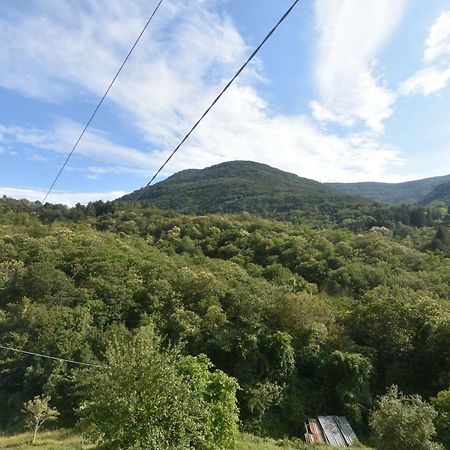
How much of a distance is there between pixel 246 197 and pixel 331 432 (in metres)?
94.8

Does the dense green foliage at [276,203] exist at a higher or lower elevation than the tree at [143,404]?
higher

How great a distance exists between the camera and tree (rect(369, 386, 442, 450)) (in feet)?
41.0

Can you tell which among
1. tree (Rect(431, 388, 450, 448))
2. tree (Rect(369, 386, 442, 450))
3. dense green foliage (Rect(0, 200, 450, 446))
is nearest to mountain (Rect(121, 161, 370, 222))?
dense green foliage (Rect(0, 200, 450, 446))

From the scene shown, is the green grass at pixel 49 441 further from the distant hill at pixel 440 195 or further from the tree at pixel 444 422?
the distant hill at pixel 440 195

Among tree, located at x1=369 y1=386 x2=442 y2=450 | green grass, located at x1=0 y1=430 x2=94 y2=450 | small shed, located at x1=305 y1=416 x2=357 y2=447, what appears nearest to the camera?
tree, located at x1=369 y1=386 x2=442 y2=450

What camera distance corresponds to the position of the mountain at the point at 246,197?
3926 inches

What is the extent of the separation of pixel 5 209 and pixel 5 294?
43.7 metres

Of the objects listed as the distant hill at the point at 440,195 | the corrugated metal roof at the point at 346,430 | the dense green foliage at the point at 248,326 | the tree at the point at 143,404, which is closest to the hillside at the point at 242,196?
the distant hill at the point at 440,195

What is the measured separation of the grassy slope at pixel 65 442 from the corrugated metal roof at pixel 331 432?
3.03 ft

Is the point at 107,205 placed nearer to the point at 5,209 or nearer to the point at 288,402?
the point at 5,209

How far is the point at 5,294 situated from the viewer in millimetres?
34000

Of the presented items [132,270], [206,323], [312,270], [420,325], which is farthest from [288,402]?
[312,270]

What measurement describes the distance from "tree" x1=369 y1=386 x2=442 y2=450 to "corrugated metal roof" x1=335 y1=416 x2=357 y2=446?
6.72 m

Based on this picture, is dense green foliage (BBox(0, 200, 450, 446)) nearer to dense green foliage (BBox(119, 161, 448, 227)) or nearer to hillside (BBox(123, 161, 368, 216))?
dense green foliage (BBox(119, 161, 448, 227))
